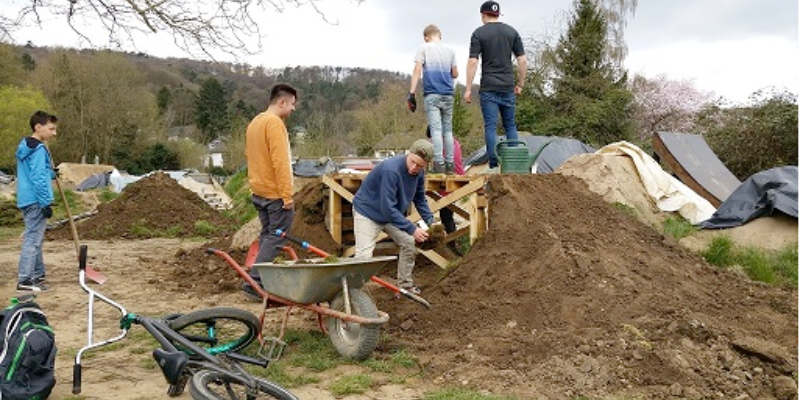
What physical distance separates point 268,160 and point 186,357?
2.16m

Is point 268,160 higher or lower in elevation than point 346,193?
higher

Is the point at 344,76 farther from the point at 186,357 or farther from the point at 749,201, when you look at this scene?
the point at 186,357

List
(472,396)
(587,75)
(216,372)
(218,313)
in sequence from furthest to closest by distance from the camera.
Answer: (587,75)
(218,313)
(472,396)
(216,372)

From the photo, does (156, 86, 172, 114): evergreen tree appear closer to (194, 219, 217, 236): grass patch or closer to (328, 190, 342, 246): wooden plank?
(194, 219, 217, 236): grass patch

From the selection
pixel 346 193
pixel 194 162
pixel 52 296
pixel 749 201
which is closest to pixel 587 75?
pixel 749 201

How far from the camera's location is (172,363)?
3213mm

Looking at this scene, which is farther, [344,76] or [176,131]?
[344,76]

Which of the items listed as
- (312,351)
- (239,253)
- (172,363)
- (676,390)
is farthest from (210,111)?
(676,390)

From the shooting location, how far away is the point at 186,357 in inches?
127

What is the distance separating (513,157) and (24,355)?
4.49 metres

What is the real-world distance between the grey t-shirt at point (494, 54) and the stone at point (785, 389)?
12.1 ft

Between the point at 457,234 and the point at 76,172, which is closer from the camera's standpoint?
the point at 457,234

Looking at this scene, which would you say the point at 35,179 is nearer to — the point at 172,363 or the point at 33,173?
the point at 33,173

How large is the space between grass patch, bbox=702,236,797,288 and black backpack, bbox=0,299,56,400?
6418mm
